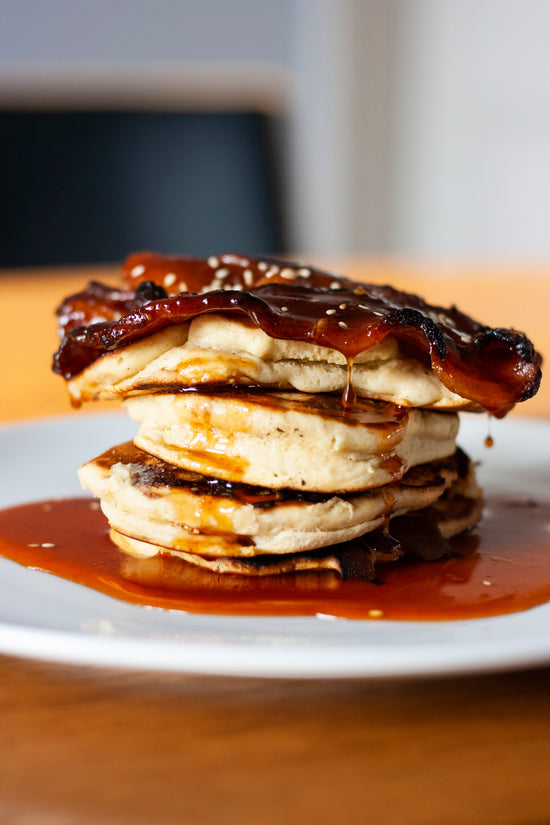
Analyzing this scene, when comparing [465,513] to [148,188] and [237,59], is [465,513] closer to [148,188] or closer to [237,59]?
[148,188]

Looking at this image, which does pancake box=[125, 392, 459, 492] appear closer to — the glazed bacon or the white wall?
the glazed bacon

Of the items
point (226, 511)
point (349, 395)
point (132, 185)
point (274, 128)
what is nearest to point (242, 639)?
point (226, 511)

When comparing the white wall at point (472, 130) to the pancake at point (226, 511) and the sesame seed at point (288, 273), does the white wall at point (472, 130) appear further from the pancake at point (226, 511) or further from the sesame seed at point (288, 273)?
the pancake at point (226, 511)

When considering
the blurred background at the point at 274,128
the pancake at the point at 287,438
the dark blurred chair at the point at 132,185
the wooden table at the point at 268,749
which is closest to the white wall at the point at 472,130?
the blurred background at the point at 274,128

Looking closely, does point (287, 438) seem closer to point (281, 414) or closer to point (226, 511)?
point (281, 414)

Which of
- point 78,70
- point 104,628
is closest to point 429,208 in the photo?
point 78,70
